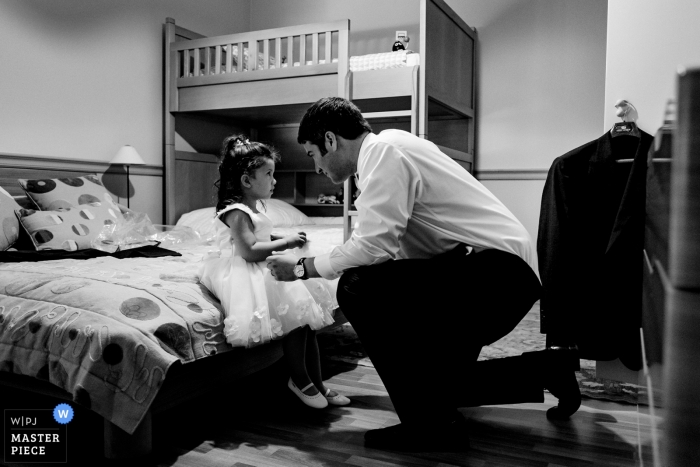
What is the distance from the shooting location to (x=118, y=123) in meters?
3.88

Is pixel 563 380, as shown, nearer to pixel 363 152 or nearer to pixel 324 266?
pixel 324 266

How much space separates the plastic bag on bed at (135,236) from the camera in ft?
8.95

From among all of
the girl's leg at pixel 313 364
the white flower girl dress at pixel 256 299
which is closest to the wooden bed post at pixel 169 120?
the white flower girl dress at pixel 256 299

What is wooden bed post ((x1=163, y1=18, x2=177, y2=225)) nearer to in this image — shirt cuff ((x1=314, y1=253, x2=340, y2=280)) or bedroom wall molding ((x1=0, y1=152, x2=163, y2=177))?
bedroom wall molding ((x1=0, y1=152, x2=163, y2=177))

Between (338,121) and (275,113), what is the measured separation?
8.68 feet

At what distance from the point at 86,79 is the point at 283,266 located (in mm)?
2656

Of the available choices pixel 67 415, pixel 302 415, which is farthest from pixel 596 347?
pixel 67 415

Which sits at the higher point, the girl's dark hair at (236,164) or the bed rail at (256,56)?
the bed rail at (256,56)

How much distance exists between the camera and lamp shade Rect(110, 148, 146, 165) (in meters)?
3.63

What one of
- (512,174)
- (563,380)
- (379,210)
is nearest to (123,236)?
(379,210)

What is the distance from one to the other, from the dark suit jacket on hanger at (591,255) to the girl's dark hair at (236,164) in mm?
1056

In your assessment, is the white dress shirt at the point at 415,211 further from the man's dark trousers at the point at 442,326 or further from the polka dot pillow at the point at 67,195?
the polka dot pillow at the point at 67,195

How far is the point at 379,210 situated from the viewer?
1.63 meters

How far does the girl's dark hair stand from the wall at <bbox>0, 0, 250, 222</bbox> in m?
1.82
